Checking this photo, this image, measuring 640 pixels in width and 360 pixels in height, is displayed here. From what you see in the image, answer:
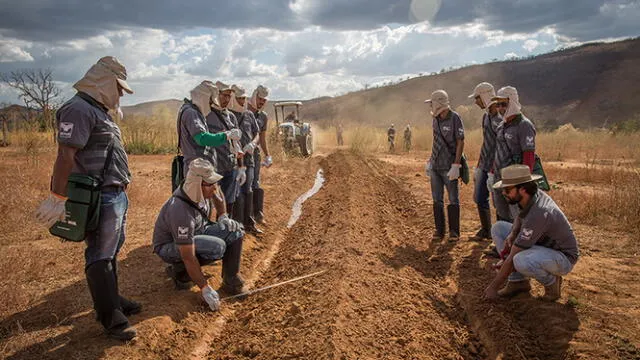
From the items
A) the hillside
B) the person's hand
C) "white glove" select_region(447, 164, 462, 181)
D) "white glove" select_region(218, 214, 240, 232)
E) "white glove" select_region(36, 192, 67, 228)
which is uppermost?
the hillside

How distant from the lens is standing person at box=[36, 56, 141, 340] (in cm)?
288

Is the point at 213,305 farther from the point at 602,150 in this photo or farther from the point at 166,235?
the point at 602,150

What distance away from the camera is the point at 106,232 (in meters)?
3.12

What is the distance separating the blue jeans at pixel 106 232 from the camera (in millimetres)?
3113

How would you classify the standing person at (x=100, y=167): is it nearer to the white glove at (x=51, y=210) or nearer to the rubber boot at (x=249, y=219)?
the white glove at (x=51, y=210)

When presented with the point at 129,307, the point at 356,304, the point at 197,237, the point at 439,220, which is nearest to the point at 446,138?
the point at 439,220

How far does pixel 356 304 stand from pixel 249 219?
9.31ft

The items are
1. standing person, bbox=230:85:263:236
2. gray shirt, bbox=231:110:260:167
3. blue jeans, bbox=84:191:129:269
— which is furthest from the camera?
gray shirt, bbox=231:110:260:167

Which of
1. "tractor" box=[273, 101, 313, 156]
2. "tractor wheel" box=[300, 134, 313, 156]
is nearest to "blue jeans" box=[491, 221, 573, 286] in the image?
"tractor" box=[273, 101, 313, 156]

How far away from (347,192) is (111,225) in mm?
6846

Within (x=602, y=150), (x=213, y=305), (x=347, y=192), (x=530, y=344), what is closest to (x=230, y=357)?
(x=213, y=305)

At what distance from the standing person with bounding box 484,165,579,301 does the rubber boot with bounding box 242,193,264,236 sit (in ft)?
11.6

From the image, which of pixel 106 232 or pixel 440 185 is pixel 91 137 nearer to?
pixel 106 232

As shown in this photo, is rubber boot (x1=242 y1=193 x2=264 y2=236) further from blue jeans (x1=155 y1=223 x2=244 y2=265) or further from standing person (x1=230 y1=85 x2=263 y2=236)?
blue jeans (x1=155 y1=223 x2=244 y2=265)
